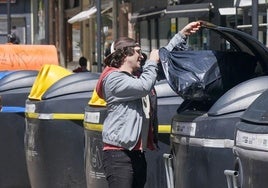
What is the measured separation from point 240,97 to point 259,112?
2.32 ft

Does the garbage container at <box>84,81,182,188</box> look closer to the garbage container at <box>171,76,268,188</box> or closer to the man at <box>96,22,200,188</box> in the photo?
the man at <box>96,22,200,188</box>

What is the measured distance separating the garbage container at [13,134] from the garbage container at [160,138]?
6.99ft

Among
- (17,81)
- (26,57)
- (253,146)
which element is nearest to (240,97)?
(253,146)

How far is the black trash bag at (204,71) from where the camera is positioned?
16.0 ft

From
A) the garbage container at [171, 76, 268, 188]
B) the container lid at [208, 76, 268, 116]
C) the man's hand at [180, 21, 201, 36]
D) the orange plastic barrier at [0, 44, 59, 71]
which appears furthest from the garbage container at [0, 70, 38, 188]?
the container lid at [208, 76, 268, 116]

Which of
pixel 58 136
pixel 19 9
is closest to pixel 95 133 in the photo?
pixel 58 136

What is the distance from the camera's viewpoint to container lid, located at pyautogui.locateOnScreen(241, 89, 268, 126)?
12.2 feet

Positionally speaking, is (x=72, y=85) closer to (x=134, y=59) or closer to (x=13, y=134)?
(x=13, y=134)

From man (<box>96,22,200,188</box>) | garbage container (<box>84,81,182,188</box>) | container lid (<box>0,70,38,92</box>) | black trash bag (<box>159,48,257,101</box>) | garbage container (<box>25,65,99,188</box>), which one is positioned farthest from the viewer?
container lid (<box>0,70,38,92</box>)

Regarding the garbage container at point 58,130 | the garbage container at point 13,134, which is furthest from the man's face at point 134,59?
the garbage container at point 13,134

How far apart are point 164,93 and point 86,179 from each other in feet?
4.27

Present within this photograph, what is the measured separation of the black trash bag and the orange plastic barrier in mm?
6290

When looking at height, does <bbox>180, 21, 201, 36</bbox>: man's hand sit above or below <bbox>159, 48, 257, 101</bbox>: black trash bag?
above

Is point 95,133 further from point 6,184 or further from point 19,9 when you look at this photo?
point 19,9
